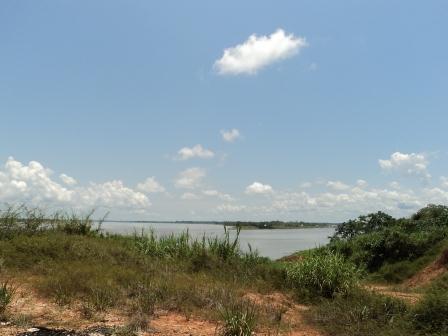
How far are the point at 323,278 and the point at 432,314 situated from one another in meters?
3.30

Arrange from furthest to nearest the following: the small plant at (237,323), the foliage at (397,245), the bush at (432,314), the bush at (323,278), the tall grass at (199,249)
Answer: the foliage at (397,245), the tall grass at (199,249), the bush at (323,278), the small plant at (237,323), the bush at (432,314)

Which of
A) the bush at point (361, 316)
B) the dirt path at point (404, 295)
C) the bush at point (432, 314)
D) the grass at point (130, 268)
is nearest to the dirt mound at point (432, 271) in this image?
the dirt path at point (404, 295)

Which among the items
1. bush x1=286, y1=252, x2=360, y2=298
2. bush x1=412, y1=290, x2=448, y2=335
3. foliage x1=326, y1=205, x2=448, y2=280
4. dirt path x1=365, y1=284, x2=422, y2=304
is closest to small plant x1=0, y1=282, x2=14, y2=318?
bush x1=286, y1=252, x2=360, y2=298

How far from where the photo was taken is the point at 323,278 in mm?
10680

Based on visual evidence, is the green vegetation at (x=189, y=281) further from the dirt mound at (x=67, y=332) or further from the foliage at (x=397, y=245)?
the foliage at (x=397, y=245)

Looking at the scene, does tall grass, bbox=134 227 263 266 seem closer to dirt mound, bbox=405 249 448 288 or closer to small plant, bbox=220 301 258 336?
small plant, bbox=220 301 258 336

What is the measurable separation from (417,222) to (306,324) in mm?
18905

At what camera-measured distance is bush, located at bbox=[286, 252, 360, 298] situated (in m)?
10.5

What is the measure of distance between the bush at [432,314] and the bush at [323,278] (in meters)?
2.47

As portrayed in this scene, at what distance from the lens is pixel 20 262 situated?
1254 cm

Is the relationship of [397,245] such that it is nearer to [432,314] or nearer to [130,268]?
[130,268]

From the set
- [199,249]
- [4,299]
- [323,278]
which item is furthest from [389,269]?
[4,299]

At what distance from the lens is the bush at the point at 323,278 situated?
10.5 metres

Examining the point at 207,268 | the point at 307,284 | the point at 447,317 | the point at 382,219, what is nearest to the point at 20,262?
the point at 207,268
